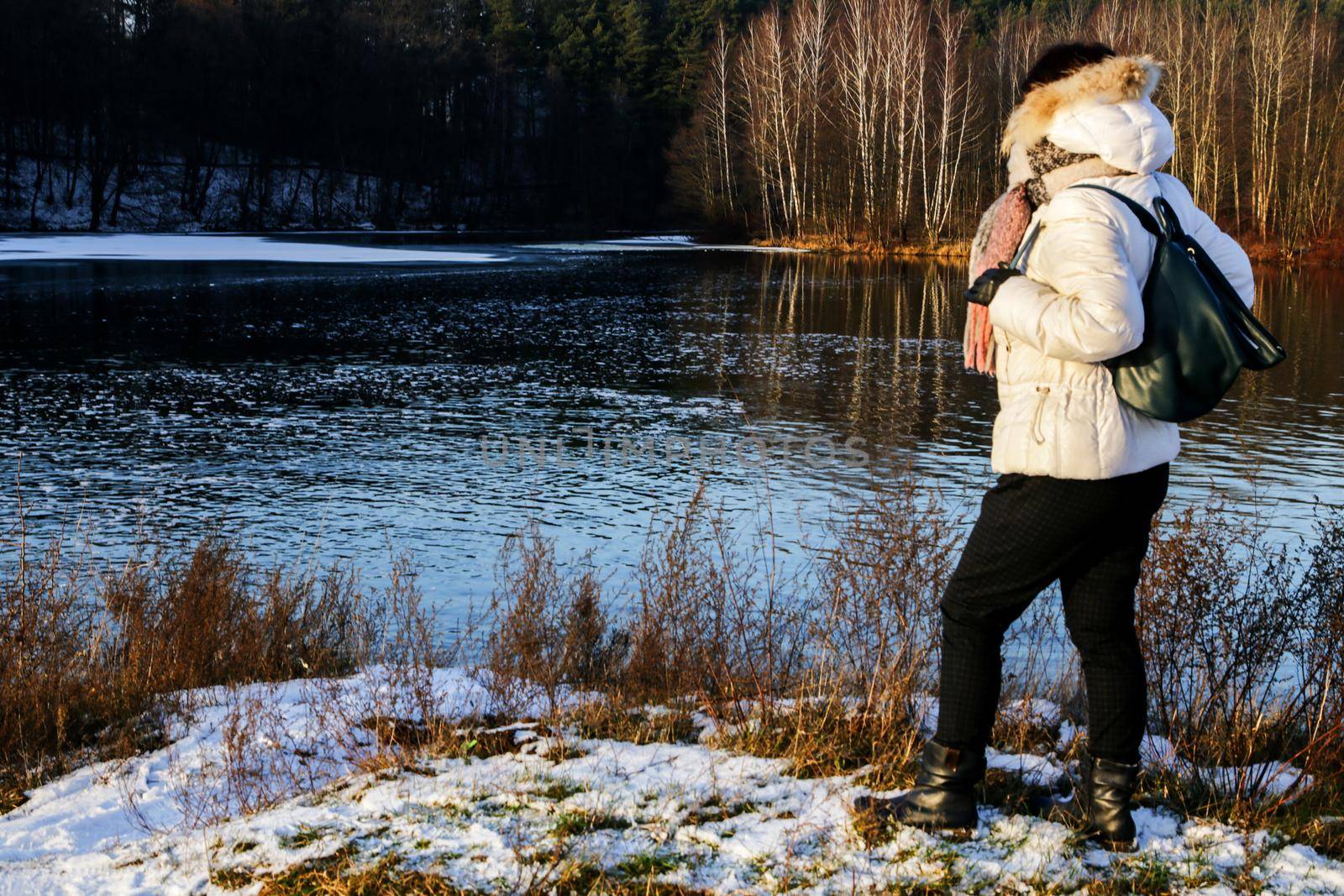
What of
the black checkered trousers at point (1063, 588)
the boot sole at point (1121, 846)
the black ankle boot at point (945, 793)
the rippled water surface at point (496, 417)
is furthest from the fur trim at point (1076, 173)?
the rippled water surface at point (496, 417)

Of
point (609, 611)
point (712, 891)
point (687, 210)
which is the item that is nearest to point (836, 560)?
point (609, 611)

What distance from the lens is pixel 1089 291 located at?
289 centimetres

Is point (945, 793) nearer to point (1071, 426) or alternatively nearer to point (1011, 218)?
point (1071, 426)

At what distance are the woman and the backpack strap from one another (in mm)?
19

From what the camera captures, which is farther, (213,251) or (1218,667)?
(213,251)

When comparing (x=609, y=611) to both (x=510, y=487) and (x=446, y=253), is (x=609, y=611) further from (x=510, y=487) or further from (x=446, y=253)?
(x=446, y=253)

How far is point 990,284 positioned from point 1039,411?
13.5 inches

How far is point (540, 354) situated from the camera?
1778 centimetres

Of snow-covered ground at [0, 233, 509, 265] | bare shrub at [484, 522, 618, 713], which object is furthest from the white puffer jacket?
snow-covered ground at [0, 233, 509, 265]

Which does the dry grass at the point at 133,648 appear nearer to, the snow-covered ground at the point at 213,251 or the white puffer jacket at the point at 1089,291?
the white puffer jacket at the point at 1089,291

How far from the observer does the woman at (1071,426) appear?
2.96 m

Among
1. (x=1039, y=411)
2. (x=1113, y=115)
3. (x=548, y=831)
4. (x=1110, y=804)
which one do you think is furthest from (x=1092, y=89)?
(x=548, y=831)

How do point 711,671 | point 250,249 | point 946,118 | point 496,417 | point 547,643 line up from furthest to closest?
point 946,118 < point 250,249 < point 496,417 < point 547,643 < point 711,671

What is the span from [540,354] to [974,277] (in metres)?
14.8
